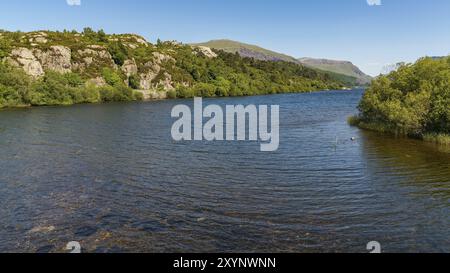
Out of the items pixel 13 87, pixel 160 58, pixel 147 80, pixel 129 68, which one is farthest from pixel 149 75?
pixel 13 87

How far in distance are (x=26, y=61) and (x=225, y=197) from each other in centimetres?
13479

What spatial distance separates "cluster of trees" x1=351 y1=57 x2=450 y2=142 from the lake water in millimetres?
3494

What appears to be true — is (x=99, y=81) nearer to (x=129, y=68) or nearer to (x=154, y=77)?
(x=129, y=68)

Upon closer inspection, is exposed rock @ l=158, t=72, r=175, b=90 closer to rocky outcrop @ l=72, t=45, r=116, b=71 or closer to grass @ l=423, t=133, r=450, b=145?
rocky outcrop @ l=72, t=45, r=116, b=71

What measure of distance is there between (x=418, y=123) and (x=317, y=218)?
29941 millimetres

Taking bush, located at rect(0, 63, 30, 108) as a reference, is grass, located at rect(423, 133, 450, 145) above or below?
below

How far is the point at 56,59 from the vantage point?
143 m

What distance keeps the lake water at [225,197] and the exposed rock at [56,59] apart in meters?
114

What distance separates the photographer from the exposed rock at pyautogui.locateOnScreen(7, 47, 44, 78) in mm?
130575

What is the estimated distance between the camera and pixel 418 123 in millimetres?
42250

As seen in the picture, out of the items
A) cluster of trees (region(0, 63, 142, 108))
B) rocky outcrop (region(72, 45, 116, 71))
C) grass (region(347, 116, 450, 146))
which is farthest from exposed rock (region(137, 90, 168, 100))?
grass (region(347, 116, 450, 146))

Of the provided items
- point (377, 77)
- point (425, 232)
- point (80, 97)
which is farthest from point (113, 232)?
point (80, 97)
